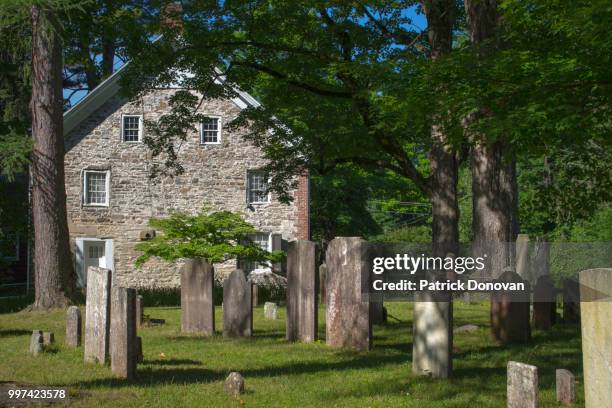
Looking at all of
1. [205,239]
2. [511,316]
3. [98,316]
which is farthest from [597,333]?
[205,239]

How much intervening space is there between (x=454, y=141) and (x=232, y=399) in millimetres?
5684

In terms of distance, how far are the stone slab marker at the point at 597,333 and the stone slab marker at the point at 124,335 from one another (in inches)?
221

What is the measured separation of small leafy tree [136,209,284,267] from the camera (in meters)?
22.0

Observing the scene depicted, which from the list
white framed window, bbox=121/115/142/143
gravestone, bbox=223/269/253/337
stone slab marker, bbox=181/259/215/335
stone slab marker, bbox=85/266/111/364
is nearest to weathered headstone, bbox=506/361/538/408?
stone slab marker, bbox=85/266/111/364

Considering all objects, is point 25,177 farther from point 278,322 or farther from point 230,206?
point 278,322

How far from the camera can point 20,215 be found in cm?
2480

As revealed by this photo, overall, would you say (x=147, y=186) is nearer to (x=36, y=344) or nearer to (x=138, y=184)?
(x=138, y=184)

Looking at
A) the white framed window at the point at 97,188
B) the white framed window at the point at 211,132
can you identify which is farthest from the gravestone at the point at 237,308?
the white framed window at the point at 211,132

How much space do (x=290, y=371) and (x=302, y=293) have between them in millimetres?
2915

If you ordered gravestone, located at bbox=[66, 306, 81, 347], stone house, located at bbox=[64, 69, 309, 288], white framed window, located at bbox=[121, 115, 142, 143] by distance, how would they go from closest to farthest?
gravestone, located at bbox=[66, 306, 81, 347], stone house, located at bbox=[64, 69, 309, 288], white framed window, located at bbox=[121, 115, 142, 143]

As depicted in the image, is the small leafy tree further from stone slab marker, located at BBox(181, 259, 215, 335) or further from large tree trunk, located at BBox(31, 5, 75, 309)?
stone slab marker, located at BBox(181, 259, 215, 335)

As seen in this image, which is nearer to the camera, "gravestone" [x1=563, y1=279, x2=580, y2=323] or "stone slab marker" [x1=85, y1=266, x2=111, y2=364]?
"stone slab marker" [x1=85, y1=266, x2=111, y2=364]

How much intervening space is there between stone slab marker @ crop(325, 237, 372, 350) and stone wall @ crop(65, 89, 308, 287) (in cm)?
1927

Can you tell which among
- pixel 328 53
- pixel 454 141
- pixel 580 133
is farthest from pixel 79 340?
pixel 328 53
